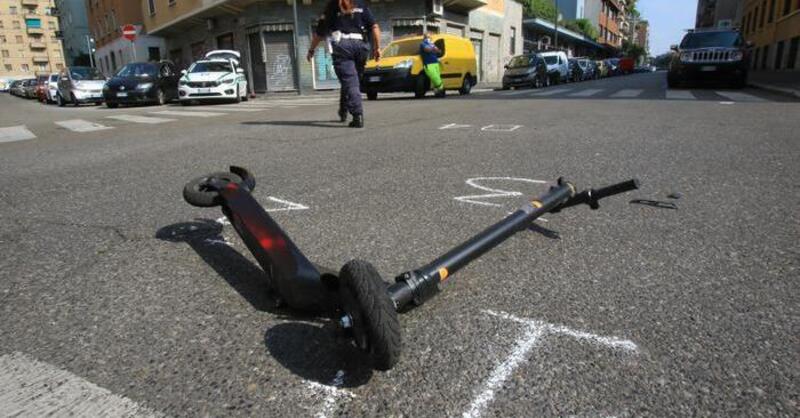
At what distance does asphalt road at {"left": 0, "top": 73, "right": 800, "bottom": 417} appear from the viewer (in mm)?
1377

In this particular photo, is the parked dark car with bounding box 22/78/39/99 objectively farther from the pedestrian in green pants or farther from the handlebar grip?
the handlebar grip

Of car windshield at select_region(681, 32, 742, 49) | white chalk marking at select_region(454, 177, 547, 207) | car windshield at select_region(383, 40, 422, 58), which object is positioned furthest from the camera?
car windshield at select_region(383, 40, 422, 58)

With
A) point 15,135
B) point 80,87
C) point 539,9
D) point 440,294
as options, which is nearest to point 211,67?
point 80,87

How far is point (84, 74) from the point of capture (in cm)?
2014

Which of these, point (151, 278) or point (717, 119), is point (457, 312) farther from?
point (717, 119)

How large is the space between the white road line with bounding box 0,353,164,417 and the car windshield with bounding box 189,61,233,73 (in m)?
16.4

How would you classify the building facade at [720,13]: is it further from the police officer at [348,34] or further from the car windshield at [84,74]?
the police officer at [348,34]

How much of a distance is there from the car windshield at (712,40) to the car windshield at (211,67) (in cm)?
1426

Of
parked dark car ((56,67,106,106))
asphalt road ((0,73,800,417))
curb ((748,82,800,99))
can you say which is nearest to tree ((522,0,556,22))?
curb ((748,82,800,99))

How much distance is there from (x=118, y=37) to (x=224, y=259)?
44.8m

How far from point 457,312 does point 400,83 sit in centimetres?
1332

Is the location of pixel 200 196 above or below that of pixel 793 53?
below

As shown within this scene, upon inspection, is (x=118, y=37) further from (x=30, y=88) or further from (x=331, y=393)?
(x=331, y=393)

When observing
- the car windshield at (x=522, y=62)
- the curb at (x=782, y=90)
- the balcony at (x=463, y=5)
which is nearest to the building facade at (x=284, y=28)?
the balcony at (x=463, y=5)
